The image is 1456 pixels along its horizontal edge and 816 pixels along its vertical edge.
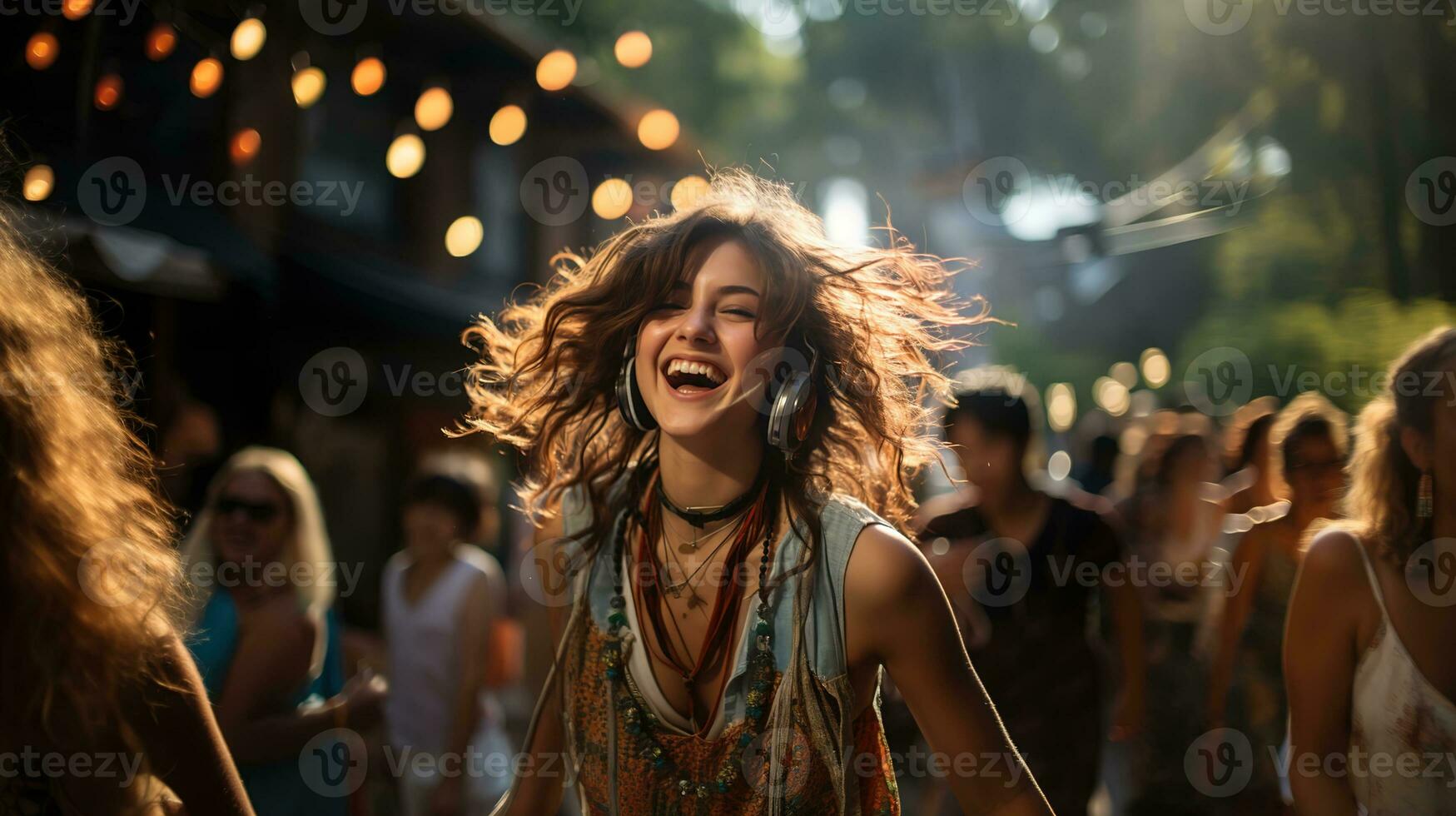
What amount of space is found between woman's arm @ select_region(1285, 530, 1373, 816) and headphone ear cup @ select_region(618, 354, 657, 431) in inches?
62.7

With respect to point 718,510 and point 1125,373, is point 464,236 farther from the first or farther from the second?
point 1125,373

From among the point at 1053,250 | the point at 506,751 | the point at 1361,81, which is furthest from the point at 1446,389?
the point at 1053,250

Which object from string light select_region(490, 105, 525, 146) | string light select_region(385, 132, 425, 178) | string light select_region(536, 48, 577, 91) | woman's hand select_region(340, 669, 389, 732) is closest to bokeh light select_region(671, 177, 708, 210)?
string light select_region(490, 105, 525, 146)

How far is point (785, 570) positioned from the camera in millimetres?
2396

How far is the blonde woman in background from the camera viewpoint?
193cm

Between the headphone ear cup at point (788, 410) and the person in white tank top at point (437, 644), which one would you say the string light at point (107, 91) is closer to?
the person in white tank top at point (437, 644)

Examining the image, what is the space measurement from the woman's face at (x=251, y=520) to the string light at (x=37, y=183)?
1296mm

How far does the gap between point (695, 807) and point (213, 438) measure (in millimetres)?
4961

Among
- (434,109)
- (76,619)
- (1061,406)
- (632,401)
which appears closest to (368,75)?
(434,109)

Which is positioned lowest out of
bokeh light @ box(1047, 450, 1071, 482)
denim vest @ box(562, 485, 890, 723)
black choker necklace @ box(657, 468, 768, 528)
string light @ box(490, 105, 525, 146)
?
bokeh light @ box(1047, 450, 1071, 482)

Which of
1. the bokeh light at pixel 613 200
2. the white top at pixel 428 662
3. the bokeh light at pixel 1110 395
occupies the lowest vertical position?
the white top at pixel 428 662

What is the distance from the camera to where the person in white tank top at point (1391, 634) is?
2.54 metres

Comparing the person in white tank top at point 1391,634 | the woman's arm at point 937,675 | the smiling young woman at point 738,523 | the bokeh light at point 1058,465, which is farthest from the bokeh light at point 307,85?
the bokeh light at point 1058,465

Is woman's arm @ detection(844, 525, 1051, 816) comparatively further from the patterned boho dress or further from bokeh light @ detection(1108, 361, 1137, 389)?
bokeh light @ detection(1108, 361, 1137, 389)
